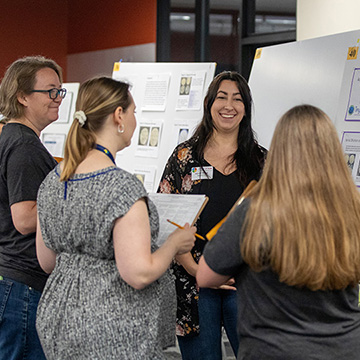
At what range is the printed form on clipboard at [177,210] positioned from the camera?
1894 mm

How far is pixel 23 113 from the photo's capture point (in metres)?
2.25

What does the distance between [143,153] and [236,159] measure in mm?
1919

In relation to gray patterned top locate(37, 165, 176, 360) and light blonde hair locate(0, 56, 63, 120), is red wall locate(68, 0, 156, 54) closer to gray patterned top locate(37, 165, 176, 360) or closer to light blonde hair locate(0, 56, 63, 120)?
light blonde hair locate(0, 56, 63, 120)

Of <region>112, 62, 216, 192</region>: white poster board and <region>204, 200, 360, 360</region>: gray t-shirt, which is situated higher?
<region>112, 62, 216, 192</region>: white poster board

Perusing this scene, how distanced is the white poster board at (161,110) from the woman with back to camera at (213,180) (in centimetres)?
147

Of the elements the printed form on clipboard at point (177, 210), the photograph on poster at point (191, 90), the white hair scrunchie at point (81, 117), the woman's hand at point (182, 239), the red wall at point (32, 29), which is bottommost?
the woman's hand at point (182, 239)

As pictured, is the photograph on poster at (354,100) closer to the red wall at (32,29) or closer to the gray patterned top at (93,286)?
the gray patterned top at (93,286)

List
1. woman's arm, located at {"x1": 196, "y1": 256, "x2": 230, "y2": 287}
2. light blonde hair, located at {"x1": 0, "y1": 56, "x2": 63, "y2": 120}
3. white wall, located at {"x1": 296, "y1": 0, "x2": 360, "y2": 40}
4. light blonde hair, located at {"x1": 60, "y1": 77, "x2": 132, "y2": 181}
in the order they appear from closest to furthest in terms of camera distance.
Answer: woman's arm, located at {"x1": 196, "y1": 256, "x2": 230, "y2": 287}, light blonde hair, located at {"x1": 60, "y1": 77, "x2": 132, "y2": 181}, light blonde hair, located at {"x1": 0, "y1": 56, "x2": 63, "y2": 120}, white wall, located at {"x1": 296, "y1": 0, "x2": 360, "y2": 40}

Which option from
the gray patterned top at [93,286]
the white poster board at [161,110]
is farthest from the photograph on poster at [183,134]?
the gray patterned top at [93,286]

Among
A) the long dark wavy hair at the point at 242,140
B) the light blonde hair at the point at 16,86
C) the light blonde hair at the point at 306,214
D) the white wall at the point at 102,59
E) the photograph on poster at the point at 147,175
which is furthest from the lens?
the white wall at the point at 102,59

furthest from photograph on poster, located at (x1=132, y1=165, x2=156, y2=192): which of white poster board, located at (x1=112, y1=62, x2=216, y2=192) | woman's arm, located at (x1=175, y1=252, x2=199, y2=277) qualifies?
woman's arm, located at (x1=175, y1=252, x2=199, y2=277)

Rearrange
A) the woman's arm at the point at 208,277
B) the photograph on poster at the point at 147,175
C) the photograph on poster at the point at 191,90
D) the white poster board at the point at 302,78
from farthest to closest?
1. the photograph on poster at the point at 147,175
2. the photograph on poster at the point at 191,90
3. the white poster board at the point at 302,78
4. the woman's arm at the point at 208,277

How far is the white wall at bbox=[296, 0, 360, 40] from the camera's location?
437 centimetres

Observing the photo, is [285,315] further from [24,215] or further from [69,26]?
[69,26]
